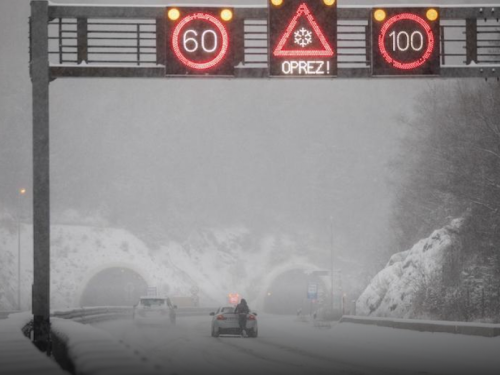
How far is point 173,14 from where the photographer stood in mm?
20141

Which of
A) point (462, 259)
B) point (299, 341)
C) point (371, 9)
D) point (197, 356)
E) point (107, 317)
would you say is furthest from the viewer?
point (107, 317)

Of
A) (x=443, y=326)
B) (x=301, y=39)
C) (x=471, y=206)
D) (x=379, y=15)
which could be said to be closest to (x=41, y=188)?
(x=301, y=39)

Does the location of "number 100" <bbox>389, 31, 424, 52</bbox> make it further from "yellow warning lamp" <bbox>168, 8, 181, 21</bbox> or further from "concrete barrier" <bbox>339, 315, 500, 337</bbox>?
"concrete barrier" <bbox>339, 315, 500, 337</bbox>

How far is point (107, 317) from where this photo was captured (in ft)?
206

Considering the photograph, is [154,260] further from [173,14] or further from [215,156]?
A: [173,14]

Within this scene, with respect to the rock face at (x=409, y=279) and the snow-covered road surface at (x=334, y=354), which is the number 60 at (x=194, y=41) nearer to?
the snow-covered road surface at (x=334, y=354)

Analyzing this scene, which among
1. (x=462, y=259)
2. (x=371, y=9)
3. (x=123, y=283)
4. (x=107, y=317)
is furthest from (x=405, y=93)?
(x=371, y=9)

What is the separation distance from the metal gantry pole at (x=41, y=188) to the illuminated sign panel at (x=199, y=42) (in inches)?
103

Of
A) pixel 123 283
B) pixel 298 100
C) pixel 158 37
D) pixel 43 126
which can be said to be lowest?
pixel 123 283

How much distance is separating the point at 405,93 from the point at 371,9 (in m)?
161

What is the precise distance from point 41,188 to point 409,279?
34300 mm

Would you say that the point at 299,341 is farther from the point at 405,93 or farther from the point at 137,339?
the point at 405,93

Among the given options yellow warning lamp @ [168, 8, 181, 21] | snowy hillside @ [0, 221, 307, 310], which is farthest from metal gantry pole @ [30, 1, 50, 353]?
snowy hillside @ [0, 221, 307, 310]

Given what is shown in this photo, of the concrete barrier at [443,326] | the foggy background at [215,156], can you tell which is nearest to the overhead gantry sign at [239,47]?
the concrete barrier at [443,326]
